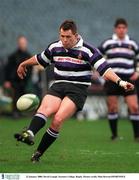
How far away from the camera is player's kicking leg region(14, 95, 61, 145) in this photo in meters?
→ 10.3

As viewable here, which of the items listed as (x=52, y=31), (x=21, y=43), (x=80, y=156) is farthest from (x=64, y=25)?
(x=52, y=31)

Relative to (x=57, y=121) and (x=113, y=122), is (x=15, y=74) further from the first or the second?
(x=57, y=121)

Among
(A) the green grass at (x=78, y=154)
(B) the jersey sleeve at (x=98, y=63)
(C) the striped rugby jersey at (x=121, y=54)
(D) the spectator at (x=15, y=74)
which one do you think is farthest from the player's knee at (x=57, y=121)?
(D) the spectator at (x=15, y=74)

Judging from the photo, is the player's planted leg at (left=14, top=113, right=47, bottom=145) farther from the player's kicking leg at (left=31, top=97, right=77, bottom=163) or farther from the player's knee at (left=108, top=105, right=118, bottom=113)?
the player's knee at (left=108, top=105, right=118, bottom=113)

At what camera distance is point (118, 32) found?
1527 centimetres

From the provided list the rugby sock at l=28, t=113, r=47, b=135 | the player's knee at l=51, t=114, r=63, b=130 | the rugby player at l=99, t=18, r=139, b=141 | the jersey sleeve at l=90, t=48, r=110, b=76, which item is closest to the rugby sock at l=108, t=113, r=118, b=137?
the rugby player at l=99, t=18, r=139, b=141

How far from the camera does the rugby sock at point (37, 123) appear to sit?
10.6 meters

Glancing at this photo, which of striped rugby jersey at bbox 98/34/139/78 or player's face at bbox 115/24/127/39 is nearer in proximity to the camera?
player's face at bbox 115/24/127/39

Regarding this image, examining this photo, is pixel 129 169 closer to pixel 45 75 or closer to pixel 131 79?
pixel 131 79

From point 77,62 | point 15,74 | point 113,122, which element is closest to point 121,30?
point 113,122

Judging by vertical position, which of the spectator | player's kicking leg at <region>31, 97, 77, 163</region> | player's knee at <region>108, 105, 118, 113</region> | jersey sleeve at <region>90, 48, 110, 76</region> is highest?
jersey sleeve at <region>90, 48, 110, 76</region>

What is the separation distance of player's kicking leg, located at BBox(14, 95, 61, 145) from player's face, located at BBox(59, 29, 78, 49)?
31.3 inches

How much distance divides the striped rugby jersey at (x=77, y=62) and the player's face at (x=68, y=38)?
0.31 ft

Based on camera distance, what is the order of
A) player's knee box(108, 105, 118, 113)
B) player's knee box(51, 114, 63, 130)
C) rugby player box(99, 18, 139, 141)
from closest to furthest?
1. player's knee box(51, 114, 63, 130)
2. rugby player box(99, 18, 139, 141)
3. player's knee box(108, 105, 118, 113)
